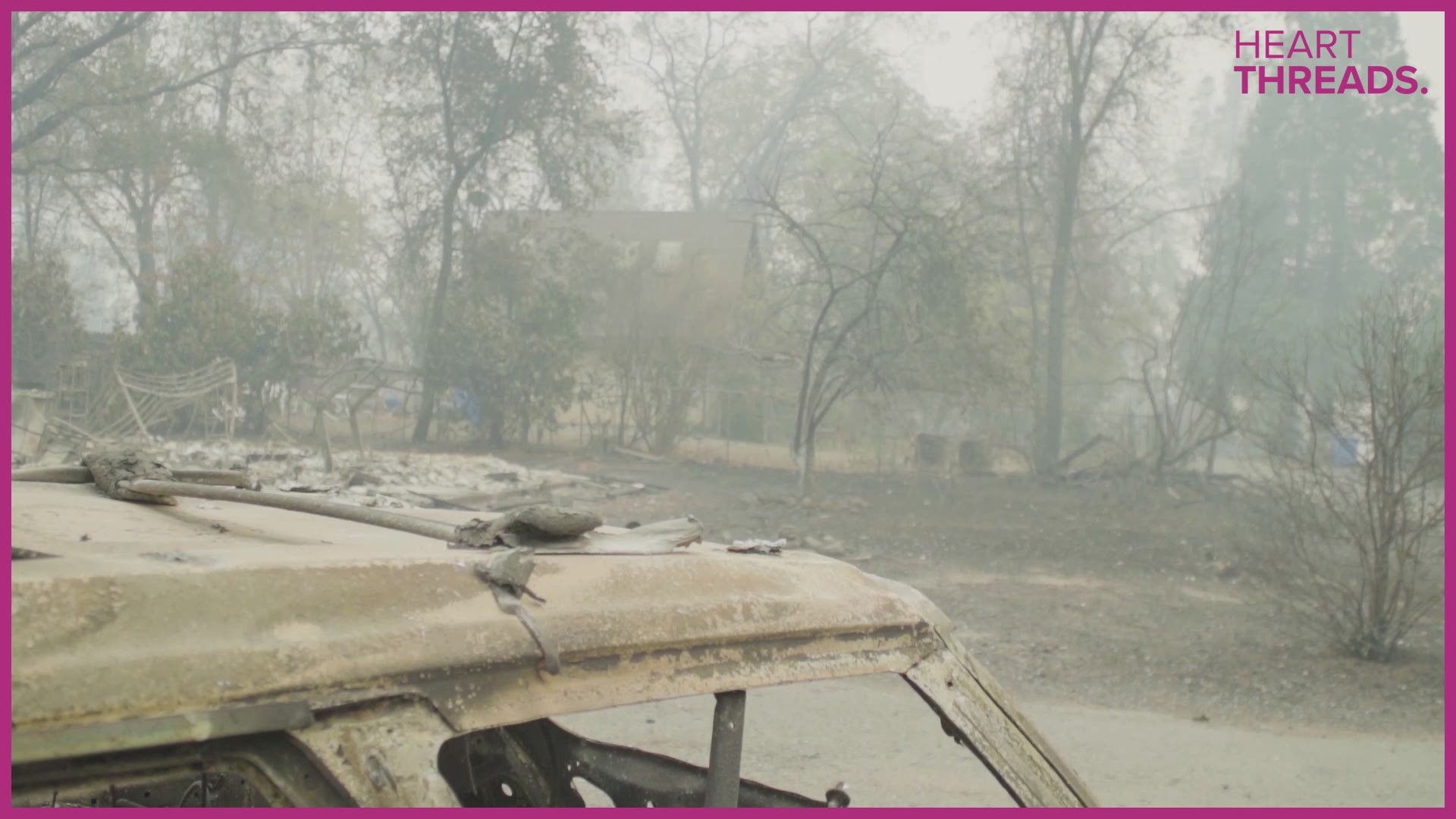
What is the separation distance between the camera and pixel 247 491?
266 centimetres

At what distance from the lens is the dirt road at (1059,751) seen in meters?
5.80

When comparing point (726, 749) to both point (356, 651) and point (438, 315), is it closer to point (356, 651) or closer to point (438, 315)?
point (356, 651)

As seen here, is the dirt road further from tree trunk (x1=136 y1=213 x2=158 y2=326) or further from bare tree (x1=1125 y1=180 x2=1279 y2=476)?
tree trunk (x1=136 y1=213 x2=158 y2=326)

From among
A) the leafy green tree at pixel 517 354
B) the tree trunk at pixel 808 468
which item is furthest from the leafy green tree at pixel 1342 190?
the tree trunk at pixel 808 468

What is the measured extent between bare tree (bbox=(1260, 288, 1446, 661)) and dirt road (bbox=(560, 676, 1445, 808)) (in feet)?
6.18

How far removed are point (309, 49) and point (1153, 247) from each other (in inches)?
1870

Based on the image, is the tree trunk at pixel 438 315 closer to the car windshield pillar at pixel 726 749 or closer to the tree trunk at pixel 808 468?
the tree trunk at pixel 808 468

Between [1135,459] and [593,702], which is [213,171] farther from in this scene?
[593,702]

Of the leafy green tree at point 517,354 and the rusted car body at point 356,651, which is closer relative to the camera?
the rusted car body at point 356,651

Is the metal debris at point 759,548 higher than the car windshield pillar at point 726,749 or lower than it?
higher

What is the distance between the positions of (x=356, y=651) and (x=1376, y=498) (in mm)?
8948

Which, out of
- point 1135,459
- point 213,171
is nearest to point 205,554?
point 1135,459

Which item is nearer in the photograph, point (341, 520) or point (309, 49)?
point (341, 520)

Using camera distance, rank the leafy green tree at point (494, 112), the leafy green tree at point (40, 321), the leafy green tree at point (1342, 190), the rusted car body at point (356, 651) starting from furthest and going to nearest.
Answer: the leafy green tree at point (1342, 190) → the leafy green tree at point (494, 112) → the leafy green tree at point (40, 321) → the rusted car body at point (356, 651)
